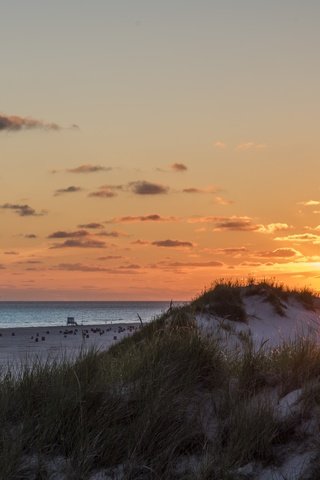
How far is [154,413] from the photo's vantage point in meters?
7.39

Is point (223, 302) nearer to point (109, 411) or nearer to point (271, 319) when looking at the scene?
point (271, 319)

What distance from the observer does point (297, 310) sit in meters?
23.8

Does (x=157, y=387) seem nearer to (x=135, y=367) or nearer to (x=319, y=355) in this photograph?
(x=135, y=367)

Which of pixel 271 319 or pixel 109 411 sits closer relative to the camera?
pixel 109 411

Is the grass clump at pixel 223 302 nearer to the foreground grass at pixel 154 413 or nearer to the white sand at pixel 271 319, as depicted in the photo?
the white sand at pixel 271 319

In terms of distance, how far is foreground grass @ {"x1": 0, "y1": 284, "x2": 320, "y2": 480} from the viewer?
6844mm

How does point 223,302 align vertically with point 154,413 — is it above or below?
above

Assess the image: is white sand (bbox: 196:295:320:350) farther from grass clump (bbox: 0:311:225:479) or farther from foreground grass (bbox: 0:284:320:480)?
grass clump (bbox: 0:311:225:479)

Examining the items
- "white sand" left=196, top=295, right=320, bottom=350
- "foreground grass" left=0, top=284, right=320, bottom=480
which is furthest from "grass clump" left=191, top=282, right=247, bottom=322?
"foreground grass" left=0, top=284, right=320, bottom=480

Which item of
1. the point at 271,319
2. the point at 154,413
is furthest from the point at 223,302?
the point at 154,413

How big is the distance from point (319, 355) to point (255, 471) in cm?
242

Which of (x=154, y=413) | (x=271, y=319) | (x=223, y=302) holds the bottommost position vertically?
(x=154, y=413)

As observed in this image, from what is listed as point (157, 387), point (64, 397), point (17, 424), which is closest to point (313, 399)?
point (157, 387)

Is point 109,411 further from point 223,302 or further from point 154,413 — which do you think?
point 223,302
